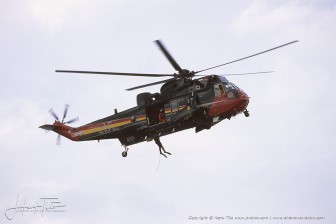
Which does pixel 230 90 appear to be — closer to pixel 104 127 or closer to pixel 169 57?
pixel 169 57

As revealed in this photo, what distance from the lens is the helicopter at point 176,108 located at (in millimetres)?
21391

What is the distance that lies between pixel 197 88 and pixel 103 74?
16.7 feet

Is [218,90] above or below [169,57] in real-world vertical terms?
below

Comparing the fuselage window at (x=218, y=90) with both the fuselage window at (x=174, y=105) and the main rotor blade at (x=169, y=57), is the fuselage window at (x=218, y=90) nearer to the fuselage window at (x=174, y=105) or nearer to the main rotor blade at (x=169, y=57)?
the main rotor blade at (x=169, y=57)

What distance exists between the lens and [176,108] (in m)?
22.2

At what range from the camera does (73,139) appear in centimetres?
2628

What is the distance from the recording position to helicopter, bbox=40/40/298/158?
2139cm

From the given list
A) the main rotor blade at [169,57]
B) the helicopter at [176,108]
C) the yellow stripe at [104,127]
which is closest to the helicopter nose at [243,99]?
the helicopter at [176,108]

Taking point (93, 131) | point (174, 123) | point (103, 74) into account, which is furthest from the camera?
point (93, 131)

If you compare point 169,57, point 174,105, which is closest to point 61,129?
point 174,105

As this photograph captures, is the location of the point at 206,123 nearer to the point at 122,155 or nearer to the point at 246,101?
the point at 246,101

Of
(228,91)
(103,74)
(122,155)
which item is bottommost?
(122,155)

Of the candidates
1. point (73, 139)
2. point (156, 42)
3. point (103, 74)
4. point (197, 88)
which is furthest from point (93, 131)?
point (156, 42)

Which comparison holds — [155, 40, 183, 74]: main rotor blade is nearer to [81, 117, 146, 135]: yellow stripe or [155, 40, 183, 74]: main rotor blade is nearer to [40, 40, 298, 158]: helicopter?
[40, 40, 298, 158]: helicopter
